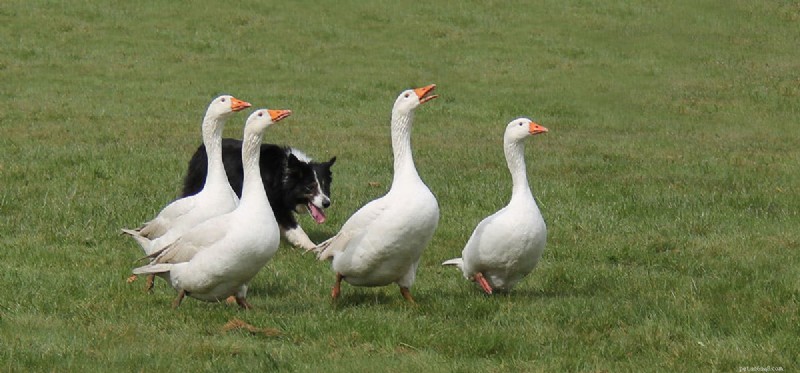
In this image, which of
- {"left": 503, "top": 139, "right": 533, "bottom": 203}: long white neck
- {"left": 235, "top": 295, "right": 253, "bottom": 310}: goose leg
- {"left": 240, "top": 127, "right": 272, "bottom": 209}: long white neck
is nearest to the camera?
{"left": 240, "top": 127, "right": 272, "bottom": 209}: long white neck

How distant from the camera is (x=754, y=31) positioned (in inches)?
1292

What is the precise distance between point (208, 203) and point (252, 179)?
4.80 ft

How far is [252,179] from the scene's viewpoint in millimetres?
8867

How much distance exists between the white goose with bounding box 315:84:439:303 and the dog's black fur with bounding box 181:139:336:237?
3.57m

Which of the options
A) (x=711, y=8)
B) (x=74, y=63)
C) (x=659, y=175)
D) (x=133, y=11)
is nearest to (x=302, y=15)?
(x=133, y=11)

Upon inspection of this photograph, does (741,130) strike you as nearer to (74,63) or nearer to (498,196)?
(498,196)

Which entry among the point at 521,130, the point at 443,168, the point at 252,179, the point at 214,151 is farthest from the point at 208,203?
the point at 443,168

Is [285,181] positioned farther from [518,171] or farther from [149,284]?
[518,171]

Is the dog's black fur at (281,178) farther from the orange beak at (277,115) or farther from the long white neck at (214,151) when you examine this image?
the orange beak at (277,115)

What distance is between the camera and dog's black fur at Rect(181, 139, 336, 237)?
1323 cm

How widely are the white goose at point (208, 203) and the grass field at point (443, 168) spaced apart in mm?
461

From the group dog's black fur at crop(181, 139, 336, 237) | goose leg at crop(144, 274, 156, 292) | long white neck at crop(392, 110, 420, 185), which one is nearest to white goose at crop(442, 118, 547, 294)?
long white neck at crop(392, 110, 420, 185)

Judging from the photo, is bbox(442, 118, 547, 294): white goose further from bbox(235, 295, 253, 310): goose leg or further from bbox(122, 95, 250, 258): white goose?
bbox(122, 95, 250, 258): white goose

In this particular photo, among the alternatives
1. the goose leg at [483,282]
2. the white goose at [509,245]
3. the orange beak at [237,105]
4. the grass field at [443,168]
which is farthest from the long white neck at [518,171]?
the orange beak at [237,105]
